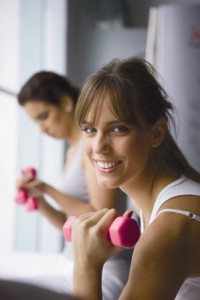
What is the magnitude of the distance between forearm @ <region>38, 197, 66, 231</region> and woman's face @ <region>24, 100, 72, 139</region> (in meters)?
0.28

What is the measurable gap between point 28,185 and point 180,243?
0.99 metres

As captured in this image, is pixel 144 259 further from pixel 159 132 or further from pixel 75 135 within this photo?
pixel 75 135

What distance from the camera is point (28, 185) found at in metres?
1.82

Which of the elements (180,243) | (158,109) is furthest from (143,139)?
(180,243)

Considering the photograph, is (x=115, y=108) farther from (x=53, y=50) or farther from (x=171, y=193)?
(x=53, y=50)

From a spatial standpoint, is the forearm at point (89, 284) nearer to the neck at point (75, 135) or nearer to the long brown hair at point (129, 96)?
the long brown hair at point (129, 96)

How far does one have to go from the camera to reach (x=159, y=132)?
1171 mm

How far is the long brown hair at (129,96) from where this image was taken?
3.51ft

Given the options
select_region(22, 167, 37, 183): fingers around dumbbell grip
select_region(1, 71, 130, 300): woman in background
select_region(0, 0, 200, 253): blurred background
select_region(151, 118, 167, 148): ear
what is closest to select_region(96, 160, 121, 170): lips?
select_region(151, 118, 167, 148): ear

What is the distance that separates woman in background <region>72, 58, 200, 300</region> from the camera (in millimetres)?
909

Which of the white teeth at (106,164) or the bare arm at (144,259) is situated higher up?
the white teeth at (106,164)

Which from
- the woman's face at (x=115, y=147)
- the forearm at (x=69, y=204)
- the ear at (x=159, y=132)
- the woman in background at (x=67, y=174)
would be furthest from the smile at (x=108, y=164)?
the forearm at (x=69, y=204)

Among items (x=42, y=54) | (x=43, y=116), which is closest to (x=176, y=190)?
(x=43, y=116)

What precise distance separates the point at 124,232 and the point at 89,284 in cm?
14
